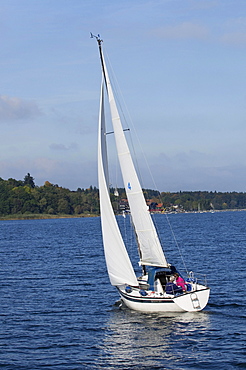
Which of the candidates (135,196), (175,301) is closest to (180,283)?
(175,301)

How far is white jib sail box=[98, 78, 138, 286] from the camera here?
94.6 feet

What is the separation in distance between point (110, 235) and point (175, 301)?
5239 mm

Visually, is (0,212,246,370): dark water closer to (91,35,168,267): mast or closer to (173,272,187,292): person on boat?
(173,272,187,292): person on boat

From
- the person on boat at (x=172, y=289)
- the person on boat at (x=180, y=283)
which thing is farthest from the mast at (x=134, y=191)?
the person on boat at (x=172, y=289)

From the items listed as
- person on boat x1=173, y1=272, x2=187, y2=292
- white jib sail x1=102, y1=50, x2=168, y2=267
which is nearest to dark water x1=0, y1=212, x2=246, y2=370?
person on boat x1=173, y1=272, x2=187, y2=292

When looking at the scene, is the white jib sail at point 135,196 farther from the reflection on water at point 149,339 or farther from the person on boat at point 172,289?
the reflection on water at point 149,339

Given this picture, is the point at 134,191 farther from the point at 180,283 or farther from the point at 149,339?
the point at 149,339

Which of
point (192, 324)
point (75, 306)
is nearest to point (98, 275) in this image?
point (75, 306)

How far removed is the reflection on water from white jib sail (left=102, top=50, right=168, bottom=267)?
140 inches

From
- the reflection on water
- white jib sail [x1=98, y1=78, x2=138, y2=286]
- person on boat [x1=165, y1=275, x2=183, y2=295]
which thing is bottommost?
the reflection on water

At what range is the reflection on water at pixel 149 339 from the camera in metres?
20.9

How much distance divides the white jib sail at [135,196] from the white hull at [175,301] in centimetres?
268

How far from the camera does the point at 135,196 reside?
28.9m

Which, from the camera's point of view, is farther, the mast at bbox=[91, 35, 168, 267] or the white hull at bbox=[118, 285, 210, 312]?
the mast at bbox=[91, 35, 168, 267]
